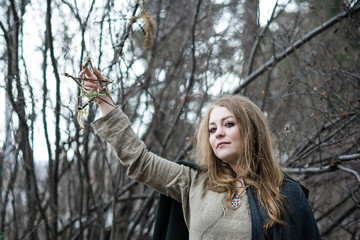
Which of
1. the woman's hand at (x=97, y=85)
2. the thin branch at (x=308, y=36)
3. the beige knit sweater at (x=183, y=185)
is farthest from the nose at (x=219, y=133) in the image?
the thin branch at (x=308, y=36)

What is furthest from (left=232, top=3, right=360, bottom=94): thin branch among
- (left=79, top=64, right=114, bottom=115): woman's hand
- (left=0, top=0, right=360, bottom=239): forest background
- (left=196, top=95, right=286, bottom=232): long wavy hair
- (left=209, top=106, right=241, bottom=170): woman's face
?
(left=79, top=64, right=114, bottom=115): woman's hand

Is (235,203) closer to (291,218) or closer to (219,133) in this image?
(291,218)

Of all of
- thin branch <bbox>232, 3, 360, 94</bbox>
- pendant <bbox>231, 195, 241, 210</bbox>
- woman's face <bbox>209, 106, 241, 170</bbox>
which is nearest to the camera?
pendant <bbox>231, 195, 241, 210</bbox>

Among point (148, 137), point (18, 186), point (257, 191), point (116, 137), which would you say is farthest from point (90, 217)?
point (257, 191)

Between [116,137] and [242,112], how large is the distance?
0.76 m

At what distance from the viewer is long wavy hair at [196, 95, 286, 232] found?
76.0 inches

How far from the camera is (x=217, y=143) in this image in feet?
6.64

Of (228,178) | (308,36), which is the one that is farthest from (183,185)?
(308,36)

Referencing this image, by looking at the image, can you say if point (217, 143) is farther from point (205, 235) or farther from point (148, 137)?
point (148, 137)

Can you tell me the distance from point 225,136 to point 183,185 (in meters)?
0.40

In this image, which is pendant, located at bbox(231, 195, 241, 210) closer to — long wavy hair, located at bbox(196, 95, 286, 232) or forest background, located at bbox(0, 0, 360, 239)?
long wavy hair, located at bbox(196, 95, 286, 232)

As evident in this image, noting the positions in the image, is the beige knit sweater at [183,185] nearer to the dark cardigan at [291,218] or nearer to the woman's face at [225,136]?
the dark cardigan at [291,218]

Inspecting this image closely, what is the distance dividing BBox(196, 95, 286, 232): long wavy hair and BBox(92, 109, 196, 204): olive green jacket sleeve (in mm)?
222

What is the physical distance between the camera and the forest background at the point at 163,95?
2998 mm
